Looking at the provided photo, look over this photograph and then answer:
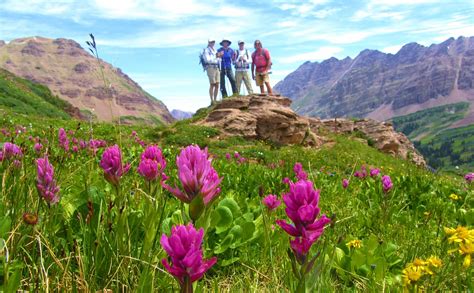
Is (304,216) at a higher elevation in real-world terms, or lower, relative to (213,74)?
lower

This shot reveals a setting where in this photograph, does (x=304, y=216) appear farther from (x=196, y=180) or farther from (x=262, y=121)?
(x=262, y=121)

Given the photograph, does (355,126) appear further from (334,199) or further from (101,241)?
(101,241)

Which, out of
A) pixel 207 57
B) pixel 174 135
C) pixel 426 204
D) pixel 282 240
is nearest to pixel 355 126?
pixel 207 57

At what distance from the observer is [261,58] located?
929 inches

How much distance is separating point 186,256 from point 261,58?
23096 mm

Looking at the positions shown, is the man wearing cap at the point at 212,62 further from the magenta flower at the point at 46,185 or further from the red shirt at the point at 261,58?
the magenta flower at the point at 46,185

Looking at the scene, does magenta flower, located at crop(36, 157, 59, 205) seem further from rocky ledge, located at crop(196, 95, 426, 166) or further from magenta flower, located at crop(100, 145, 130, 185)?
rocky ledge, located at crop(196, 95, 426, 166)

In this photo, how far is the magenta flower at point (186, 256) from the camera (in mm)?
1166

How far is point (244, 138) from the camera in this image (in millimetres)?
21469

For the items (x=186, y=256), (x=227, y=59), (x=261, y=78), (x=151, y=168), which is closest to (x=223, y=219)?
(x=151, y=168)

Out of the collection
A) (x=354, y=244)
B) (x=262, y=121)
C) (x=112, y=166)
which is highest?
(x=112, y=166)

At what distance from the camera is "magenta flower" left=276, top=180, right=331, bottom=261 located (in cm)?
142

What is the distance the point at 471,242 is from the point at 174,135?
60.3 feet

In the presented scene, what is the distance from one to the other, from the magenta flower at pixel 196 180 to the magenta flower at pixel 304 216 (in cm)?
27
